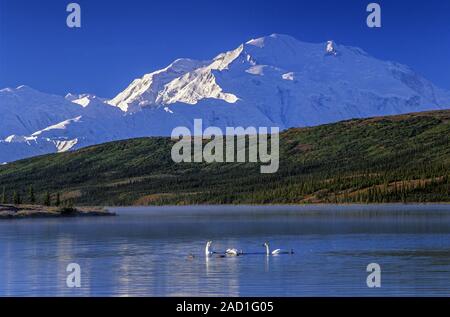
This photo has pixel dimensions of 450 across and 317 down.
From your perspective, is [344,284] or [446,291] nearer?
[446,291]

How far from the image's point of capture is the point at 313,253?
88000 millimetres

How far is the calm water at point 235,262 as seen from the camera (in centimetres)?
6272

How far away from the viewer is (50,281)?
2726 inches

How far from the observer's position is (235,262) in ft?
270

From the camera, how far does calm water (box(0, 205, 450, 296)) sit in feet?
206

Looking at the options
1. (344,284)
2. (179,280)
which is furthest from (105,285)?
(344,284)
